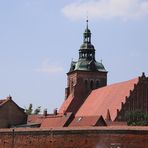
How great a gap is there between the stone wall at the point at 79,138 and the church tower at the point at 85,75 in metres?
37.0

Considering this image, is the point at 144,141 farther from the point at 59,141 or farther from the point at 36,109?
the point at 36,109

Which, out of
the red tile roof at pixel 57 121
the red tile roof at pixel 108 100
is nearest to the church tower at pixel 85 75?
the red tile roof at pixel 108 100

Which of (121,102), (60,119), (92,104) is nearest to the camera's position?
(60,119)

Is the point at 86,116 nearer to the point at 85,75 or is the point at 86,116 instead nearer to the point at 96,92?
the point at 96,92

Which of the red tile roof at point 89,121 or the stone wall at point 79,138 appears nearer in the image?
the stone wall at point 79,138

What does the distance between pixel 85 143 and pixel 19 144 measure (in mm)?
7949

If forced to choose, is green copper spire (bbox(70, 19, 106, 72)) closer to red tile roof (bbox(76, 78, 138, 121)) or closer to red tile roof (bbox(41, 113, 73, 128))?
red tile roof (bbox(76, 78, 138, 121))

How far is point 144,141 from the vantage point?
3556 cm

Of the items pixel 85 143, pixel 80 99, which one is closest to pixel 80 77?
pixel 80 99

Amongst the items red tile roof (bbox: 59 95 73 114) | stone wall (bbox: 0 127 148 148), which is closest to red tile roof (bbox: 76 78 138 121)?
red tile roof (bbox: 59 95 73 114)

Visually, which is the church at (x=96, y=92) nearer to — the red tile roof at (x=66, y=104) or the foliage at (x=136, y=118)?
the red tile roof at (x=66, y=104)

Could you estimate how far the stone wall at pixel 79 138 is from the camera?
36031 millimetres

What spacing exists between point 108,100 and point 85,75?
12.1 m

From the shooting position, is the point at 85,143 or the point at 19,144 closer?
the point at 85,143
